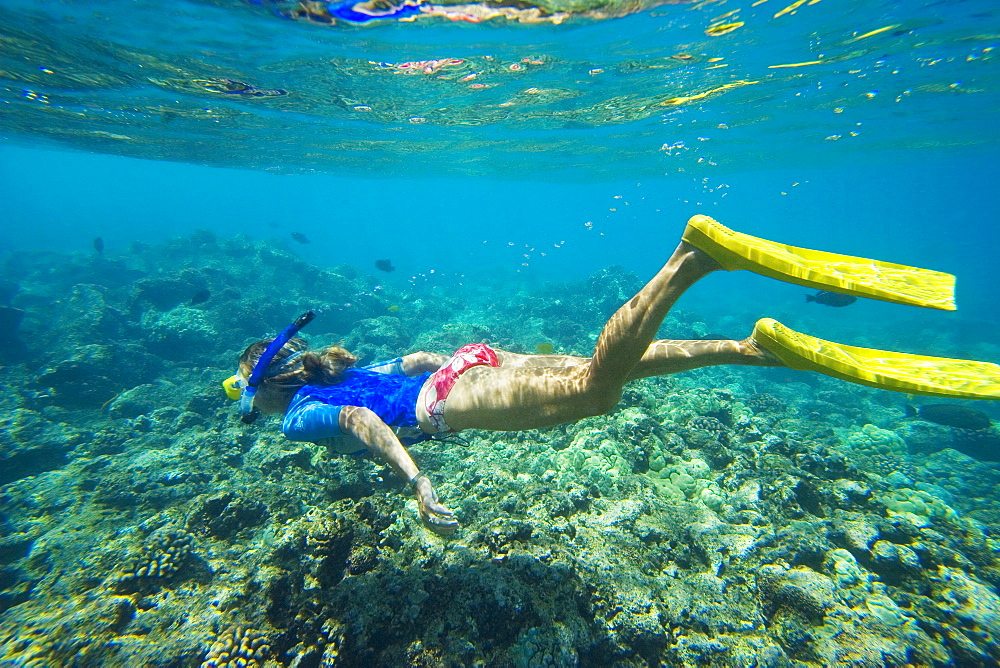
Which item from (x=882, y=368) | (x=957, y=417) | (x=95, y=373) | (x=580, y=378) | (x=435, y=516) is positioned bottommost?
(x=95, y=373)

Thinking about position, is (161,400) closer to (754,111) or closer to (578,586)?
(578,586)

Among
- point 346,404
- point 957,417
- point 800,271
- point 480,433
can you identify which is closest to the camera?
point 800,271

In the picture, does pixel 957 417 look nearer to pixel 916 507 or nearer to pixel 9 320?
pixel 916 507

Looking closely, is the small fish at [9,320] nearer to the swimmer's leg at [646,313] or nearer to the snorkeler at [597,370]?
the snorkeler at [597,370]

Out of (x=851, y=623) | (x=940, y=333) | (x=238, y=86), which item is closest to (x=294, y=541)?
(x=851, y=623)


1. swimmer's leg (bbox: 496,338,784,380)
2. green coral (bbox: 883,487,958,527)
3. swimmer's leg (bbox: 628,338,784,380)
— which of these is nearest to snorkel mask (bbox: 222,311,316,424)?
swimmer's leg (bbox: 496,338,784,380)

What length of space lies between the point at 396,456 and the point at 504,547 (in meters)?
1.49

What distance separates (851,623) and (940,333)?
35.0 m

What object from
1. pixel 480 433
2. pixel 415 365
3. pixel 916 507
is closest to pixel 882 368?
pixel 415 365

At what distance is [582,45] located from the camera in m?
12.2

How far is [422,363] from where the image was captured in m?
4.71

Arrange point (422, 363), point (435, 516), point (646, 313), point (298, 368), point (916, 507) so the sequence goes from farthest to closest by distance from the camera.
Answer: point (916, 507) < point (422, 363) < point (298, 368) < point (435, 516) < point (646, 313)

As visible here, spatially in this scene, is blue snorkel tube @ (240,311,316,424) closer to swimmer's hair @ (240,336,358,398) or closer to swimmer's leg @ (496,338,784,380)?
swimmer's hair @ (240,336,358,398)

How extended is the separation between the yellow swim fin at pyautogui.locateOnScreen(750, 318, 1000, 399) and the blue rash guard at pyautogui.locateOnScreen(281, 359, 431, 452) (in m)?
2.98
